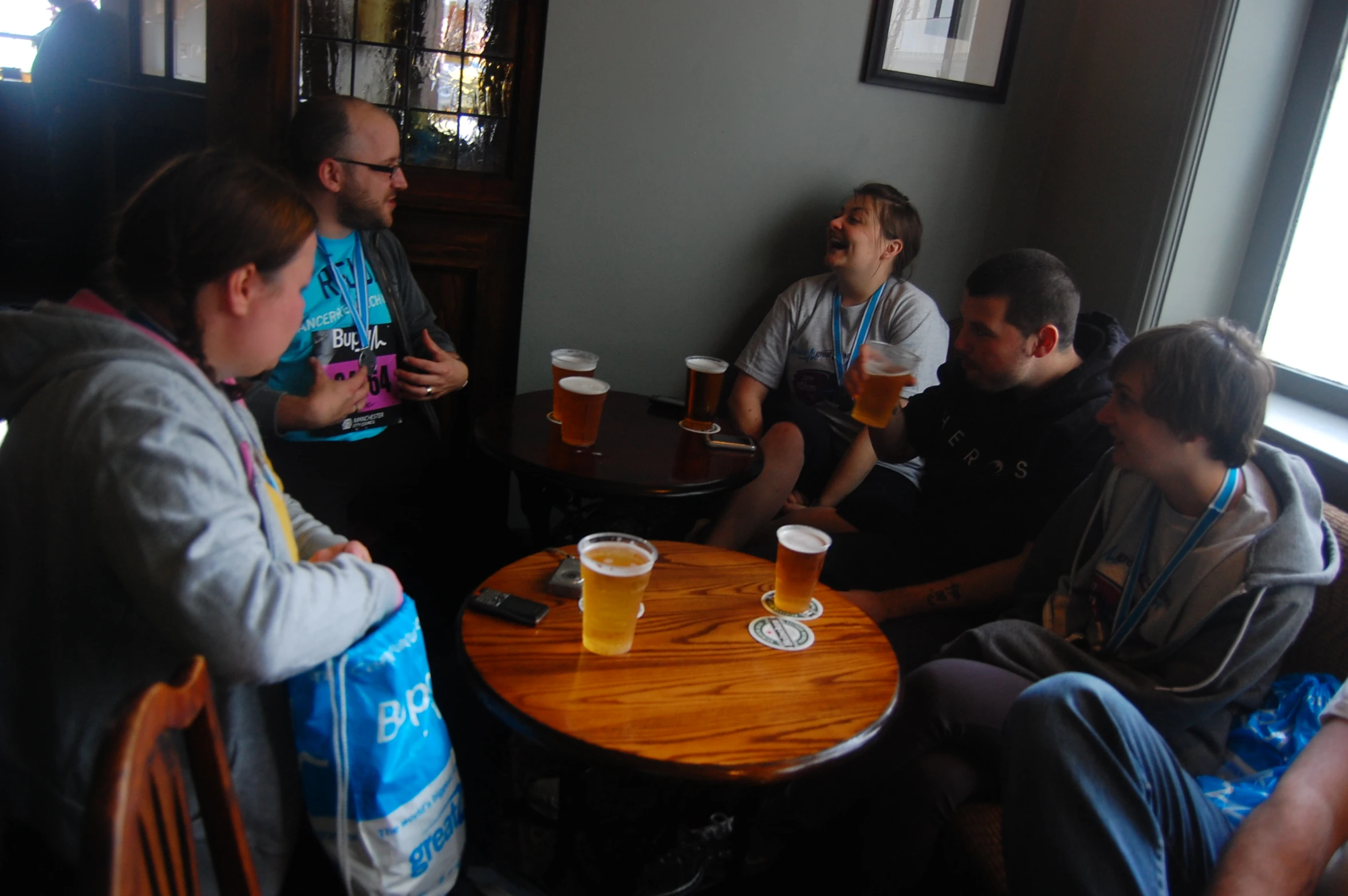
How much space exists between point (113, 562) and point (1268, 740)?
1.62m

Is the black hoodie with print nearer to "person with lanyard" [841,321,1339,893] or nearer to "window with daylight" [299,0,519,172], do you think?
"person with lanyard" [841,321,1339,893]

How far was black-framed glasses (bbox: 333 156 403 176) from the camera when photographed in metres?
2.20

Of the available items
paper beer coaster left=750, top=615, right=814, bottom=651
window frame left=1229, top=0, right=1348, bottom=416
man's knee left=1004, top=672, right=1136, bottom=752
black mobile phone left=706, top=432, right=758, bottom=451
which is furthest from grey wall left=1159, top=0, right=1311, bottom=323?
paper beer coaster left=750, top=615, right=814, bottom=651

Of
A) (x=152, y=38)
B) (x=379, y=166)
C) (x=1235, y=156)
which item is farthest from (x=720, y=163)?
(x=152, y=38)

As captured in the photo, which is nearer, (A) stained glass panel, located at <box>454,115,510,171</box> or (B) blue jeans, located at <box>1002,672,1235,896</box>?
(B) blue jeans, located at <box>1002,672,1235,896</box>

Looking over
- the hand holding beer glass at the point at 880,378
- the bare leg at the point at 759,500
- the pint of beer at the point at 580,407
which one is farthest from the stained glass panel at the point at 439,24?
the hand holding beer glass at the point at 880,378

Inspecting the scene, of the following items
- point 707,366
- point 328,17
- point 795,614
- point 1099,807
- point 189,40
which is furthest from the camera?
point 189,40

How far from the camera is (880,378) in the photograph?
1949mm

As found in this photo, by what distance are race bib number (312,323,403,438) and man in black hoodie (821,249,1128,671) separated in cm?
120

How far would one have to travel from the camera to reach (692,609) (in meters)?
1.39

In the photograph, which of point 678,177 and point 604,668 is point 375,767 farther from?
point 678,177

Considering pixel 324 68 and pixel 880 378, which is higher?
pixel 324 68

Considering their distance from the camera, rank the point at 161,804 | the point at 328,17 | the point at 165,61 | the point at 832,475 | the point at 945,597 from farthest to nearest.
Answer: the point at 165,61 → the point at 328,17 → the point at 832,475 → the point at 945,597 → the point at 161,804

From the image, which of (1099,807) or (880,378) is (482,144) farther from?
(1099,807)
